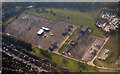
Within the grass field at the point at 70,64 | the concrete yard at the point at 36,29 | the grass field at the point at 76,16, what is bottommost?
the grass field at the point at 70,64

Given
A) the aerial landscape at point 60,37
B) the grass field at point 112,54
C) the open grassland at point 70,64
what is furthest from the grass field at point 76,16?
the open grassland at point 70,64

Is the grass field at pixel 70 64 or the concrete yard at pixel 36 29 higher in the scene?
the concrete yard at pixel 36 29

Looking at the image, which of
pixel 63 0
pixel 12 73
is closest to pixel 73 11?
pixel 63 0

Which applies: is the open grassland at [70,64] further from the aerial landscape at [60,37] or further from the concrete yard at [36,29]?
the concrete yard at [36,29]

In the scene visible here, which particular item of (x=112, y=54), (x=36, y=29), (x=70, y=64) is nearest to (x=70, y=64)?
(x=70, y=64)

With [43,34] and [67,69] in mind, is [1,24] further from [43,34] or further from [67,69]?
[67,69]

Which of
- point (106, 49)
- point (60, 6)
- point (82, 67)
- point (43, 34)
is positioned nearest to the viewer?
point (82, 67)

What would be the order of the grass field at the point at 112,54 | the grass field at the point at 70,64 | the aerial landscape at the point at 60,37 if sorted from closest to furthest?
the grass field at the point at 70,64, the grass field at the point at 112,54, the aerial landscape at the point at 60,37

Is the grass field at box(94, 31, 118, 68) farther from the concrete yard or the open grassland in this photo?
the concrete yard
